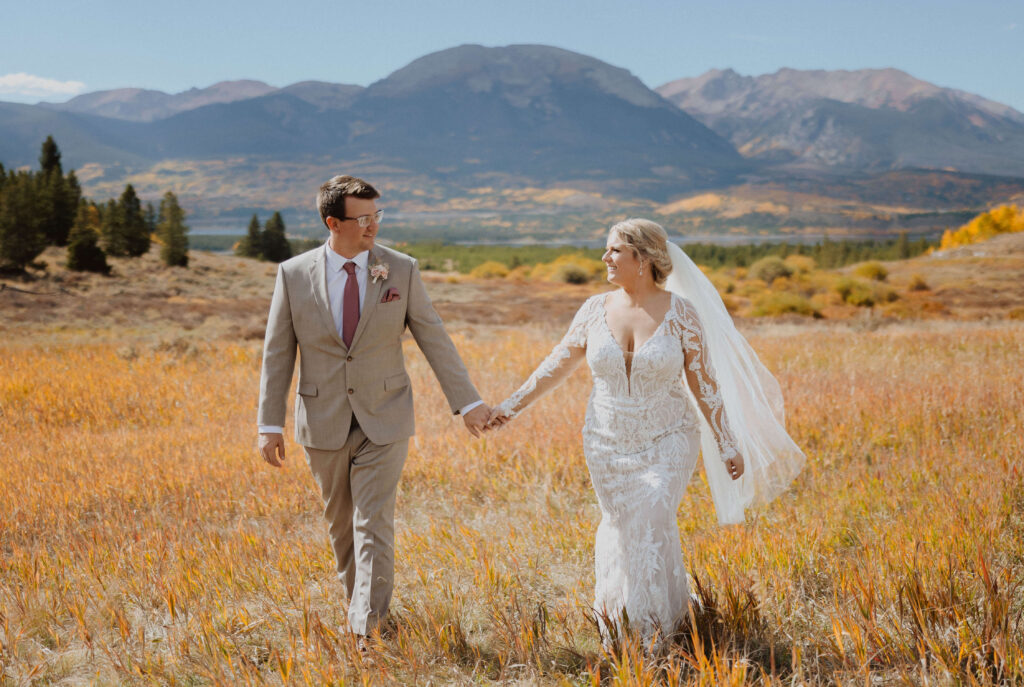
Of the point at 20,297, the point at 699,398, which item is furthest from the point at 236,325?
the point at 699,398

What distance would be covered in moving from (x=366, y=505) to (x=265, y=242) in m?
65.9

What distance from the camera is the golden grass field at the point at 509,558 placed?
3.47 metres

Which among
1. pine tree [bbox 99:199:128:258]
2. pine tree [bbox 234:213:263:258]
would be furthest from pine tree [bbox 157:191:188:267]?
pine tree [bbox 234:213:263:258]

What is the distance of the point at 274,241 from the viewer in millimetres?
65938

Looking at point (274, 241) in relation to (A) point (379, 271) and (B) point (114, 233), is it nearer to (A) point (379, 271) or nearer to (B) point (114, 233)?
(B) point (114, 233)

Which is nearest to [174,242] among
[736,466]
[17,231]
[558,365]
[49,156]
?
[17,231]

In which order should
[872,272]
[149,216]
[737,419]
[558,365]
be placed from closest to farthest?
1. [558,365]
2. [737,419]
3. [872,272]
4. [149,216]

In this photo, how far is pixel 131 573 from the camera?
4.76 meters

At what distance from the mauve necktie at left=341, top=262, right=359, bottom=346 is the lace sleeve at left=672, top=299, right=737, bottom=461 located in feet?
5.52

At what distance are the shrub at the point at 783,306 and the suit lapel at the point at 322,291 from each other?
2924 centimetres

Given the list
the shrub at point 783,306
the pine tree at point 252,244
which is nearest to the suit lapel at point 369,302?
the shrub at point 783,306

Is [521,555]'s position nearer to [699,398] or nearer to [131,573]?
[699,398]

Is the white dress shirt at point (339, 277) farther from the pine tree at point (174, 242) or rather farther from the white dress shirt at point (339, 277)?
the pine tree at point (174, 242)

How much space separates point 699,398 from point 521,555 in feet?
5.90
